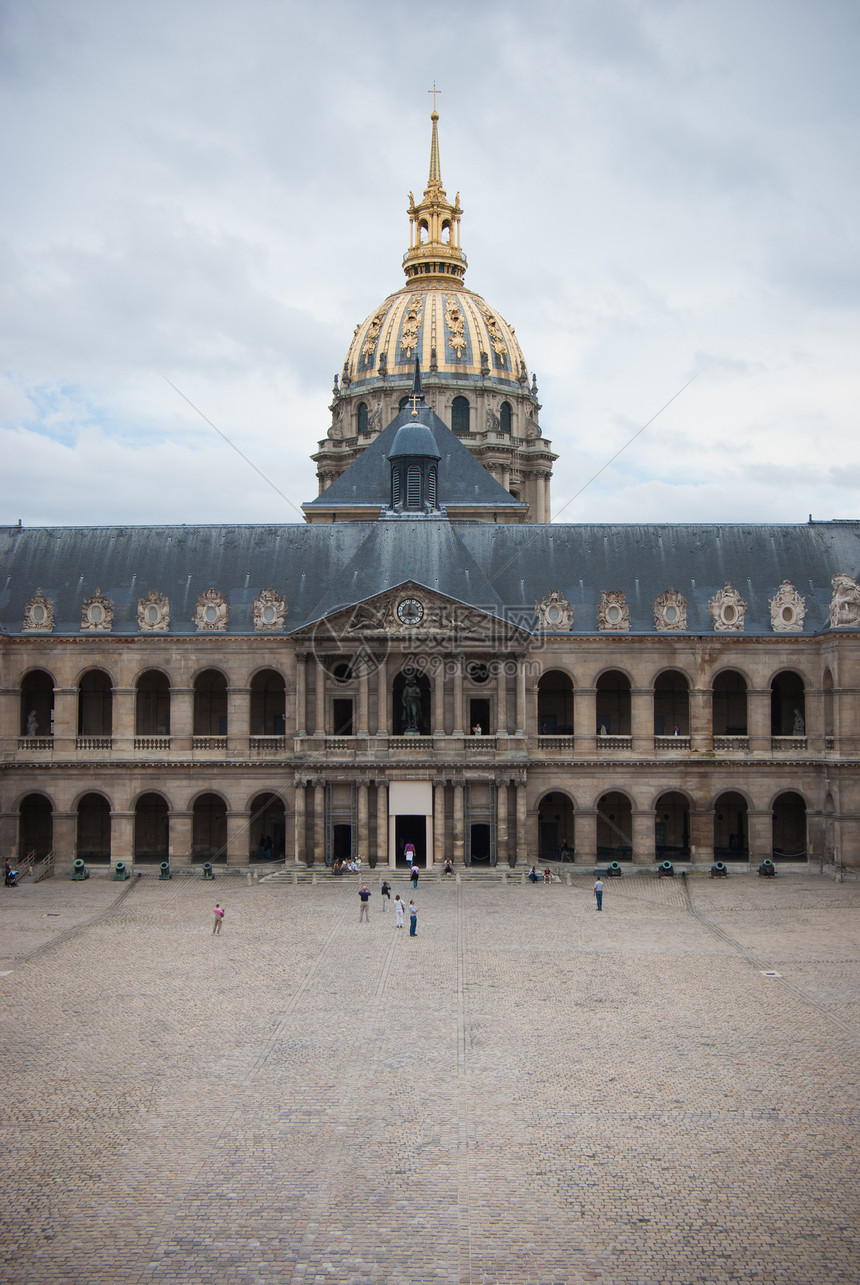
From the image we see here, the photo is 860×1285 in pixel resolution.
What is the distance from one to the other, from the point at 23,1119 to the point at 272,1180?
735 centimetres

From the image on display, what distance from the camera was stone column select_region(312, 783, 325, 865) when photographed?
212 feet

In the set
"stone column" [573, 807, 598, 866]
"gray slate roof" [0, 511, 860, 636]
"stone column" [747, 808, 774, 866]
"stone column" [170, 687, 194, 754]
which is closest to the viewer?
"stone column" [747, 808, 774, 866]

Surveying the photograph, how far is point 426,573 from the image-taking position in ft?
223

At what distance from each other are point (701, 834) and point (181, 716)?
3025 centimetres

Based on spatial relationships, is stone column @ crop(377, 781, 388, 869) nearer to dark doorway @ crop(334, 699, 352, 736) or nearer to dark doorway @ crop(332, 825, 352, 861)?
dark doorway @ crop(332, 825, 352, 861)

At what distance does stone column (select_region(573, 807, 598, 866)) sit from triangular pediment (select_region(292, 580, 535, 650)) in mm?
10611

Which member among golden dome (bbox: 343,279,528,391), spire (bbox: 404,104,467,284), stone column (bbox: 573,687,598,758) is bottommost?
stone column (bbox: 573,687,598,758)

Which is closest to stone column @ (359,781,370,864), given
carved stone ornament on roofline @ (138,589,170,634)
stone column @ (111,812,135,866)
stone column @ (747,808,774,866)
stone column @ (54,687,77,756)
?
stone column @ (111,812,135,866)

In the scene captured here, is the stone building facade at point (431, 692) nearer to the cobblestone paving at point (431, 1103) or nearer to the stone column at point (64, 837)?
the stone column at point (64, 837)

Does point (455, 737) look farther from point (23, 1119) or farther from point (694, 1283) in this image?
point (694, 1283)

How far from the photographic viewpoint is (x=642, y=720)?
2645 inches

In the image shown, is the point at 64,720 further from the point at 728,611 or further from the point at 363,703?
the point at 728,611

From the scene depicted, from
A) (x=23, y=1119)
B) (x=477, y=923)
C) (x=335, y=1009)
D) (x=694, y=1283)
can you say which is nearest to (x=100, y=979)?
(x=335, y=1009)

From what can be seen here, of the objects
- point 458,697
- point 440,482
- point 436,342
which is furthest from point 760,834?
point 436,342
